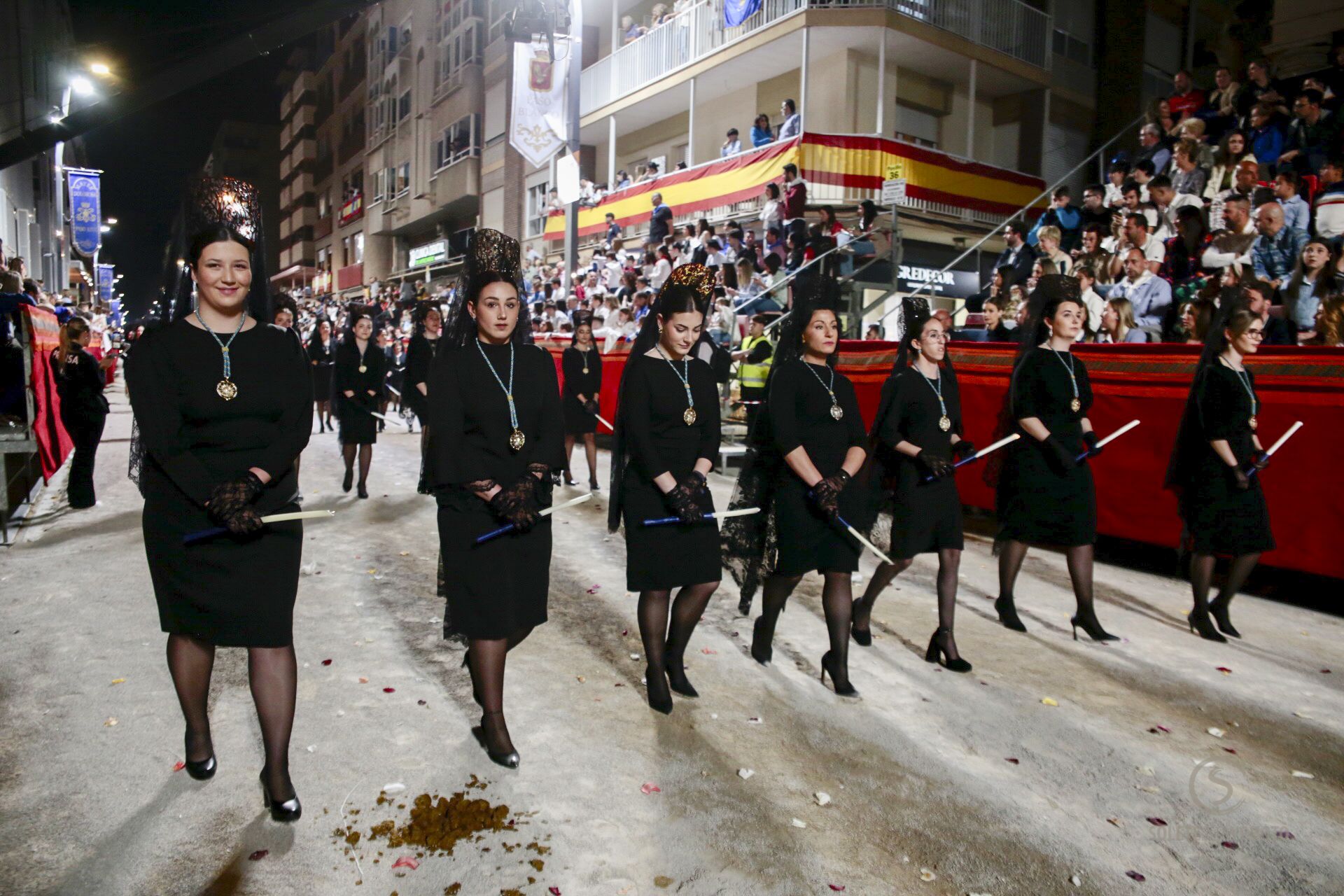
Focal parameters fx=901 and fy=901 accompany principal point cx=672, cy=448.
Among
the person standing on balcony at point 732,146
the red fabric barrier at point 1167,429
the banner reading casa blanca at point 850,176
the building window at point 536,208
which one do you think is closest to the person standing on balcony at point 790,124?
the banner reading casa blanca at point 850,176

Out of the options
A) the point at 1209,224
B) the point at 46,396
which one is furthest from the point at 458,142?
the point at 1209,224

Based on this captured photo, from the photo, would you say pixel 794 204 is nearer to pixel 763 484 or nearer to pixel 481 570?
pixel 763 484

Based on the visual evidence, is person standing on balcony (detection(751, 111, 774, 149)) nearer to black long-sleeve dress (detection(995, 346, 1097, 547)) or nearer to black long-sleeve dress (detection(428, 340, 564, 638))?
black long-sleeve dress (detection(995, 346, 1097, 547))

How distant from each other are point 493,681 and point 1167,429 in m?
5.75

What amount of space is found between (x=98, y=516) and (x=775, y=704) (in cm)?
707

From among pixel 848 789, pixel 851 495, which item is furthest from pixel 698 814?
pixel 851 495

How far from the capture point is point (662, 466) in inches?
161

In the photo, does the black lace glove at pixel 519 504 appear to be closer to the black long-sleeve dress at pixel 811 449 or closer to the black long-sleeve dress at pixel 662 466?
the black long-sleeve dress at pixel 662 466

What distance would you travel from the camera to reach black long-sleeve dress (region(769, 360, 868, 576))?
14.3 feet

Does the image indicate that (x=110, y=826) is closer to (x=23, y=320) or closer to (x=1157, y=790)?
(x=1157, y=790)

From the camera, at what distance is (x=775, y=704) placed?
170 inches

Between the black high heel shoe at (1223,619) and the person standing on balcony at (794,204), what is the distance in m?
10.2

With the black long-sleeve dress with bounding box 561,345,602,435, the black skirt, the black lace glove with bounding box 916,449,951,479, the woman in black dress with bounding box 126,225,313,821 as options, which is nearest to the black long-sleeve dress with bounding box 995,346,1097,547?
the black lace glove with bounding box 916,449,951,479

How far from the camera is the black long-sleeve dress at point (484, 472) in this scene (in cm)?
350
